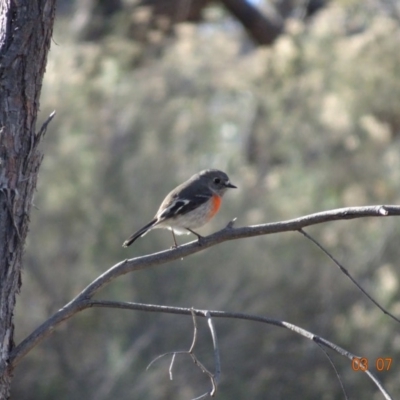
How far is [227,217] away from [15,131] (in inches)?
290

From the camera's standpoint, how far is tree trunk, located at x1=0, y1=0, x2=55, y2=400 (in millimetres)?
3209

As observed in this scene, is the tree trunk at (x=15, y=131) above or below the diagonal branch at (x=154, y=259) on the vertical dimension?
above

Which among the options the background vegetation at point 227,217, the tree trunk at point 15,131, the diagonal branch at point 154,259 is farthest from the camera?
the background vegetation at point 227,217

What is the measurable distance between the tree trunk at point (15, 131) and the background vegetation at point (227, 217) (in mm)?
6503

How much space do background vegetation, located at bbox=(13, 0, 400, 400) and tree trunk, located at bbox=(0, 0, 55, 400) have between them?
21.3 feet

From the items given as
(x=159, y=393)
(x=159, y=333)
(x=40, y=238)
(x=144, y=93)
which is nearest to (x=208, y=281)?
(x=159, y=333)

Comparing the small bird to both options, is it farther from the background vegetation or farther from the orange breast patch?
the background vegetation

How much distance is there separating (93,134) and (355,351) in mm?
4770

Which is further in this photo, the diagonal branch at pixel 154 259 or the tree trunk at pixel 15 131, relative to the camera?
the tree trunk at pixel 15 131

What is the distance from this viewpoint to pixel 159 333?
10125 mm

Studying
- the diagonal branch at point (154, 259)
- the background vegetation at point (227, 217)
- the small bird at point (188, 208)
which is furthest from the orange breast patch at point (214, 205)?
the background vegetation at point (227, 217)

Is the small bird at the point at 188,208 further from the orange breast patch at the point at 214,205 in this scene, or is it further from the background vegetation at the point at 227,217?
the background vegetation at the point at 227,217

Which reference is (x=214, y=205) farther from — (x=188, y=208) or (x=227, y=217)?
(x=227, y=217)

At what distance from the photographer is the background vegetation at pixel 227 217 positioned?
1005 centimetres
